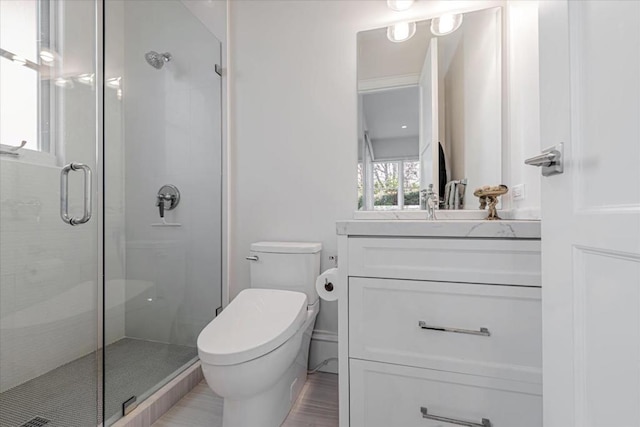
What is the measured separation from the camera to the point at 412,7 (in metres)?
1.52

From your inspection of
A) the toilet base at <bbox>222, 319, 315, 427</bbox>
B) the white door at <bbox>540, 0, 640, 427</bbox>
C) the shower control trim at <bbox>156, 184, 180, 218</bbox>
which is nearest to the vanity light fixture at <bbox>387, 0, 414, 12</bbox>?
the white door at <bbox>540, 0, 640, 427</bbox>

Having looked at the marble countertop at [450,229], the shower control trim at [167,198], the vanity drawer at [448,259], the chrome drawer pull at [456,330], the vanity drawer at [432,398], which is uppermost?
the shower control trim at [167,198]

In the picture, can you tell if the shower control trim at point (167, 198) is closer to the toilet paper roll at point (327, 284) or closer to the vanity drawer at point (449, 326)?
the toilet paper roll at point (327, 284)

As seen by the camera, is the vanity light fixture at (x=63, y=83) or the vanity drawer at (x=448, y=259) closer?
the vanity drawer at (x=448, y=259)

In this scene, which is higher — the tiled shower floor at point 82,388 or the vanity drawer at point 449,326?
the vanity drawer at point 449,326

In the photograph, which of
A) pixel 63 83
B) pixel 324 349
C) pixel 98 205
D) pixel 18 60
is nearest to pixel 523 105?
pixel 324 349

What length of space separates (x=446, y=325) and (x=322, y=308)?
2.88ft

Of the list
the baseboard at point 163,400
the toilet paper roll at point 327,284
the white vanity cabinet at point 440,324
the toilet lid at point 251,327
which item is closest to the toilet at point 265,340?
the toilet lid at point 251,327

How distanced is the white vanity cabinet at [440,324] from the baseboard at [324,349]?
65 centimetres

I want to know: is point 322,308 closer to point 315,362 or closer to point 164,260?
point 315,362

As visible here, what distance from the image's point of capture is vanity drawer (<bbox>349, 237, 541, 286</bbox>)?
843 mm

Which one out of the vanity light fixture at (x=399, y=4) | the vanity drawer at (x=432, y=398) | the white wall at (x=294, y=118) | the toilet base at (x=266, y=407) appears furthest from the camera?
the white wall at (x=294, y=118)

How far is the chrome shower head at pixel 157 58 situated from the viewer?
154cm

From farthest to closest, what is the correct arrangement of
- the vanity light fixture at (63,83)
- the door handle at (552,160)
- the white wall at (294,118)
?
the white wall at (294,118) → the vanity light fixture at (63,83) → the door handle at (552,160)
